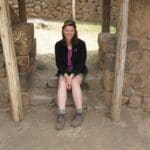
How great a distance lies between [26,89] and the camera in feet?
14.6

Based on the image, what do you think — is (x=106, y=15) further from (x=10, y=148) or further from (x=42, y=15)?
(x=42, y=15)

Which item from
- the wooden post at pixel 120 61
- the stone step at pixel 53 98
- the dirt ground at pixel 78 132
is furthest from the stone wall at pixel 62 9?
the wooden post at pixel 120 61

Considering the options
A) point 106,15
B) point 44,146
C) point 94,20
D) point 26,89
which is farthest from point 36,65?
point 94,20

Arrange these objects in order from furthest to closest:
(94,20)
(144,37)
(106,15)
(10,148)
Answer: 1. (94,20)
2. (106,15)
3. (144,37)
4. (10,148)

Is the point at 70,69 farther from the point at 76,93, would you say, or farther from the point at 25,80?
the point at 25,80

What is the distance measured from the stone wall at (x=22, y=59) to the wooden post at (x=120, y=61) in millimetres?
1180

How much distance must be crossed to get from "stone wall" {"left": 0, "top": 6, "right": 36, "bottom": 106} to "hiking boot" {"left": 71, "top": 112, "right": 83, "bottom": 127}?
769 millimetres

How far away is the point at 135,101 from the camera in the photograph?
4469mm

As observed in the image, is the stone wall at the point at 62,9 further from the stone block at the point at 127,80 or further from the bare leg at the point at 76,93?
the bare leg at the point at 76,93

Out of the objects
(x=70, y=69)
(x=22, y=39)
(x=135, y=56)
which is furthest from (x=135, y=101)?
(x=22, y=39)

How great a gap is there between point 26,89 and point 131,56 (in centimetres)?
147

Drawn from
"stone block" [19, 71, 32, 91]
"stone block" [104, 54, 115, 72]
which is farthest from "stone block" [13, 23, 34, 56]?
"stone block" [104, 54, 115, 72]

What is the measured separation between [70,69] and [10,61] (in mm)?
853

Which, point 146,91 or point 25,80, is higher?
point 25,80
